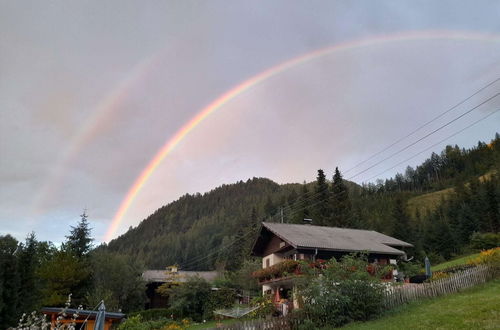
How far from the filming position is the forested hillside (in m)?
63.2

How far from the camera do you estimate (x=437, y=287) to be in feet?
62.0

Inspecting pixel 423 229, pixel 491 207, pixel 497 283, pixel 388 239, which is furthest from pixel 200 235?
pixel 497 283

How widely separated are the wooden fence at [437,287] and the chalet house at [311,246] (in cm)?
801

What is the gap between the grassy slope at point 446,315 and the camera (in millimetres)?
11789

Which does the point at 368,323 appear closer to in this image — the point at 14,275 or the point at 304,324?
the point at 304,324

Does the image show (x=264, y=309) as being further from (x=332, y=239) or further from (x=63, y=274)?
(x=63, y=274)

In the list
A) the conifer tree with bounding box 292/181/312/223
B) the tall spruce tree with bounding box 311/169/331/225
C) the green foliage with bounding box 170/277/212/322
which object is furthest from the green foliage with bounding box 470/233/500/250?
the green foliage with bounding box 170/277/212/322

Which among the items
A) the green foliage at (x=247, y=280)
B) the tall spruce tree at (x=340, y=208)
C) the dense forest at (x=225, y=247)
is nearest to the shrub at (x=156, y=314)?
the dense forest at (x=225, y=247)

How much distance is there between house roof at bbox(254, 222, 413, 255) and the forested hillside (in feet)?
49.7

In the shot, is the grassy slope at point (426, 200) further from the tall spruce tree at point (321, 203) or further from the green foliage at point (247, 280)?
the green foliage at point (247, 280)

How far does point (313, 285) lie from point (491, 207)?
58.9 meters

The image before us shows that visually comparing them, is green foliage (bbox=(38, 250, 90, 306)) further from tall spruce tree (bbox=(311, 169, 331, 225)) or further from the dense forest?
tall spruce tree (bbox=(311, 169, 331, 225))

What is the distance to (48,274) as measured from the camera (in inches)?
1480

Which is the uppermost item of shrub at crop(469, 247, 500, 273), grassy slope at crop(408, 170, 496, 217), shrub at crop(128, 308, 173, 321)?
grassy slope at crop(408, 170, 496, 217)
